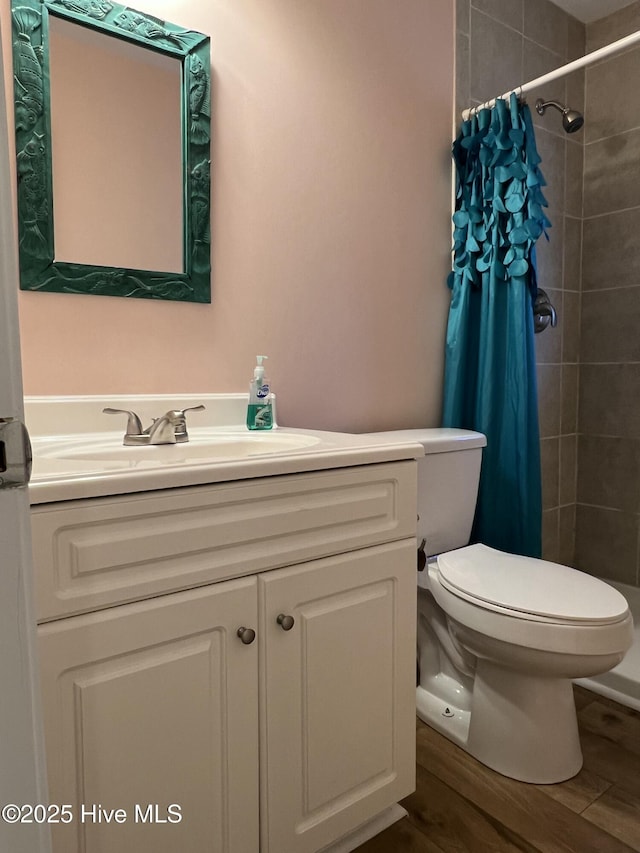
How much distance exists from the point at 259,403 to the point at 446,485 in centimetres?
58

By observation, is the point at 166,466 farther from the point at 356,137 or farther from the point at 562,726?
the point at 356,137

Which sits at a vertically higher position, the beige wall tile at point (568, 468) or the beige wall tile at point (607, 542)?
the beige wall tile at point (568, 468)

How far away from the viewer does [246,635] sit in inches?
36.9

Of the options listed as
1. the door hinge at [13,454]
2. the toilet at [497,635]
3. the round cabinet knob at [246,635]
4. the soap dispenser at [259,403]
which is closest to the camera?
the door hinge at [13,454]

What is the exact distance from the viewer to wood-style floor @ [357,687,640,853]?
1.22m

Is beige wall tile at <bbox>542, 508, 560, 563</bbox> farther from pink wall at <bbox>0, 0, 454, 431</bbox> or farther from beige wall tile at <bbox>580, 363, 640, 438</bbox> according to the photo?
pink wall at <bbox>0, 0, 454, 431</bbox>

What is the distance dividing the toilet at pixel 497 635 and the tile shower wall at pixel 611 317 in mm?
965

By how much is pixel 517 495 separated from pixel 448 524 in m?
0.29

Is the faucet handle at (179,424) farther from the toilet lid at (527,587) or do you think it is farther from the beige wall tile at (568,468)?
the beige wall tile at (568,468)

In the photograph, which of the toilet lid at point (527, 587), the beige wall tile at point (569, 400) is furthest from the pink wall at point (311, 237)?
the beige wall tile at point (569, 400)

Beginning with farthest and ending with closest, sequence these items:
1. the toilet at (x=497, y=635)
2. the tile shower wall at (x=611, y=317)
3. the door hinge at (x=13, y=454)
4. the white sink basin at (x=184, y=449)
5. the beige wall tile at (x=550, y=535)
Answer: the beige wall tile at (x=550, y=535) → the tile shower wall at (x=611, y=317) → the toilet at (x=497, y=635) → the white sink basin at (x=184, y=449) → the door hinge at (x=13, y=454)

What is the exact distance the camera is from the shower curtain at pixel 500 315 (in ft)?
5.85

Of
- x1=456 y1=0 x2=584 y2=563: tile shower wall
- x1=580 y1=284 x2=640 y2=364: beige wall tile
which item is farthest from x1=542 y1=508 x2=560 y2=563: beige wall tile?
x1=580 y1=284 x2=640 y2=364: beige wall tile

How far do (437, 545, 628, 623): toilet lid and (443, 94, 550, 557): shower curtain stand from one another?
27 cm
